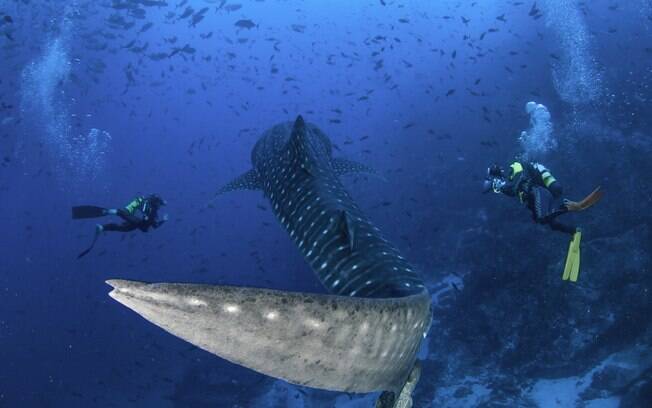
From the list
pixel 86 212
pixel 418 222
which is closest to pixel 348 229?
pixel 86 212

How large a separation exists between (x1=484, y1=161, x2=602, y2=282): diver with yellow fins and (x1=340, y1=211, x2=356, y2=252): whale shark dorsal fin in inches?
181

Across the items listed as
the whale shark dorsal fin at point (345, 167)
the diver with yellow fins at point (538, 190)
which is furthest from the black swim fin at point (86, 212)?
the diver with yellow fins at point (538, 190)

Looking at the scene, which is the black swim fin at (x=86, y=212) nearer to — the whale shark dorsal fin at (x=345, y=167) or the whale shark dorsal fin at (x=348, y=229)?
the whale shark dorsal fin at (x=345, y=167)

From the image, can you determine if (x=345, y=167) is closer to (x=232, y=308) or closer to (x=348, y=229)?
(x=348, y=229)

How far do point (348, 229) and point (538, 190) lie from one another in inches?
205

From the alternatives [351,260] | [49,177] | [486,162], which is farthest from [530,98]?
[49,177]

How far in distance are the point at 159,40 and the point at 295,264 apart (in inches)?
2823

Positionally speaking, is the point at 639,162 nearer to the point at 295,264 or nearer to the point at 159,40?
the point at 295,264

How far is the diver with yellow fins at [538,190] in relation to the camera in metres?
7.32

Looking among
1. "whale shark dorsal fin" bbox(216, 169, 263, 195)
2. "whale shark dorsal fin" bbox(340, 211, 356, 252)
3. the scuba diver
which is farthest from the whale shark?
the scuba diver

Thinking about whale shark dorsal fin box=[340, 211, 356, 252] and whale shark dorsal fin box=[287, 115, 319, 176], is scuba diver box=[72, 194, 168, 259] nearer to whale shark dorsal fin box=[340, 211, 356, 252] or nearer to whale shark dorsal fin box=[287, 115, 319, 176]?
whale shark dorsal fin box=[287, 115, 319, 176]

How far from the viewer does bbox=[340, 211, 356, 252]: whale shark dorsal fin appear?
383 cm

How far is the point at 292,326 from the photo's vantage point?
76.1 inches

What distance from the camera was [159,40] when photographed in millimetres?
79812
